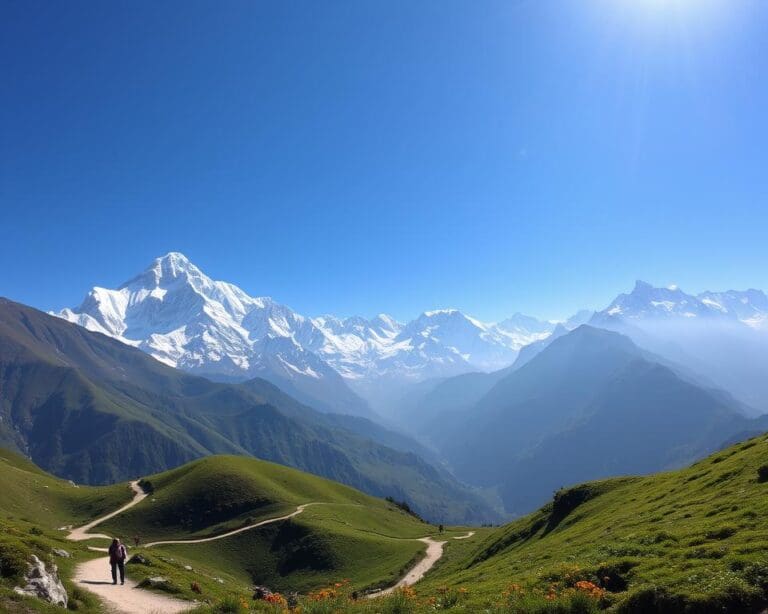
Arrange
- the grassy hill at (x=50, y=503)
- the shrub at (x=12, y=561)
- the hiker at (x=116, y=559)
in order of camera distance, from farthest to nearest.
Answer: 1. the grassy hill at (x=50, y=503)
2. the hiker at (x=116, y=559)
3. the shrub at (x=12, y=561)

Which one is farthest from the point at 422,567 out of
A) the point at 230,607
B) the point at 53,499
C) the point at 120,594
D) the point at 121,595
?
the point at 53,499

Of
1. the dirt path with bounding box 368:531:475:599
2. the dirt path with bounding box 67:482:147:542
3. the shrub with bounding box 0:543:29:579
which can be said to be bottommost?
the dirt path with bounding box 368:531:475:599

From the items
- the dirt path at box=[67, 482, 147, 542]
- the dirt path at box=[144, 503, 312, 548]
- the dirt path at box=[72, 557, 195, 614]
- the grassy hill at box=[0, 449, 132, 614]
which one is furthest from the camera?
the dirt path at box=[144, 503, 312, 548]

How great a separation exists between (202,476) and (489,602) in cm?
11752

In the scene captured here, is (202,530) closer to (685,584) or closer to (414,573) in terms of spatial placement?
(414,573)

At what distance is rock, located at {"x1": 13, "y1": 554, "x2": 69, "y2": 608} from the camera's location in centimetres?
2438

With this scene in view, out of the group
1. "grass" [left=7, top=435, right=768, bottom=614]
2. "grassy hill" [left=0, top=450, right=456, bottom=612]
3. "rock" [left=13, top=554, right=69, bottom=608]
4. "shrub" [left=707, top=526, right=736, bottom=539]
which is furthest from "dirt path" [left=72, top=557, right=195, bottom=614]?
"shrub" [left=707, top=526, right=736, bottom=539]

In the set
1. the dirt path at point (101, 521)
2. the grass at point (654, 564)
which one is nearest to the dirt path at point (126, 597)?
the grass at point (654, 564)

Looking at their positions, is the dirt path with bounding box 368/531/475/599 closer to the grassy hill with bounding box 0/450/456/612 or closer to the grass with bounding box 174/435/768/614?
the grassy hill with bounding box 0/450/456/612

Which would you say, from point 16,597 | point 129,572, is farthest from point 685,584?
point 129,572

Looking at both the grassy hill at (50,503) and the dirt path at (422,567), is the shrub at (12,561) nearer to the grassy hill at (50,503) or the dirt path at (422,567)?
the grassy hill at (50,503)

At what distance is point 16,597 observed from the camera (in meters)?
22.4

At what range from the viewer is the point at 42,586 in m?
25.1

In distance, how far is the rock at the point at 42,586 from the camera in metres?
24.4
